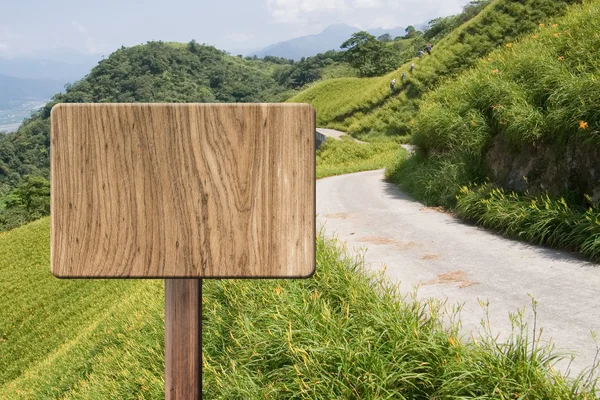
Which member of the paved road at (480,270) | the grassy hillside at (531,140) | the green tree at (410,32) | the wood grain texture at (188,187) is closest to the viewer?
the wood grain texture at (188,187)

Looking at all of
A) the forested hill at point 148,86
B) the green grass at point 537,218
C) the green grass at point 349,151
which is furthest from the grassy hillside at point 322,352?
the forested hill at point 148,86

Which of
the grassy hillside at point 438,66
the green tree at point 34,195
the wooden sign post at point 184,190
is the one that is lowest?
the green tree at point 34,195

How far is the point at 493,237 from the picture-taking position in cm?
642

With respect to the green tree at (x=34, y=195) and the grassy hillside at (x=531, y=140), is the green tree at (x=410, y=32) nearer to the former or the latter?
the green tree at (x=34, y=195)

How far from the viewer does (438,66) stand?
27891mm

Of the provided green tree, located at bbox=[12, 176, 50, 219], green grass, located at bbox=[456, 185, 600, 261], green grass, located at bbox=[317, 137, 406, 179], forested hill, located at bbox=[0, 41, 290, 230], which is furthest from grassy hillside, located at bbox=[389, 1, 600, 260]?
forested hill, located at bbox=[0, 41, 290, 230]

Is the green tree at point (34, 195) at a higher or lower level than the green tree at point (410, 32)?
lower

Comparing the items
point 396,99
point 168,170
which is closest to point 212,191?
point 168,170

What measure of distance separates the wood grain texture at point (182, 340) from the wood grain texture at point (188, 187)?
108 millimetres

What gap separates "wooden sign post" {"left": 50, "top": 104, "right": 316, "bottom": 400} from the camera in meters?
1.44

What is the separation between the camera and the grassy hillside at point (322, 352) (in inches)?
108

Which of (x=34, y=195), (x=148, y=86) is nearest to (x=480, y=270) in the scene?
(x=34, y=195)

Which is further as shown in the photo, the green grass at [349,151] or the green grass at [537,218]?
the green grass at [349,151]

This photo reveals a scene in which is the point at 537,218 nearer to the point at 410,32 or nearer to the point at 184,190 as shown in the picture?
the point at 184,190
